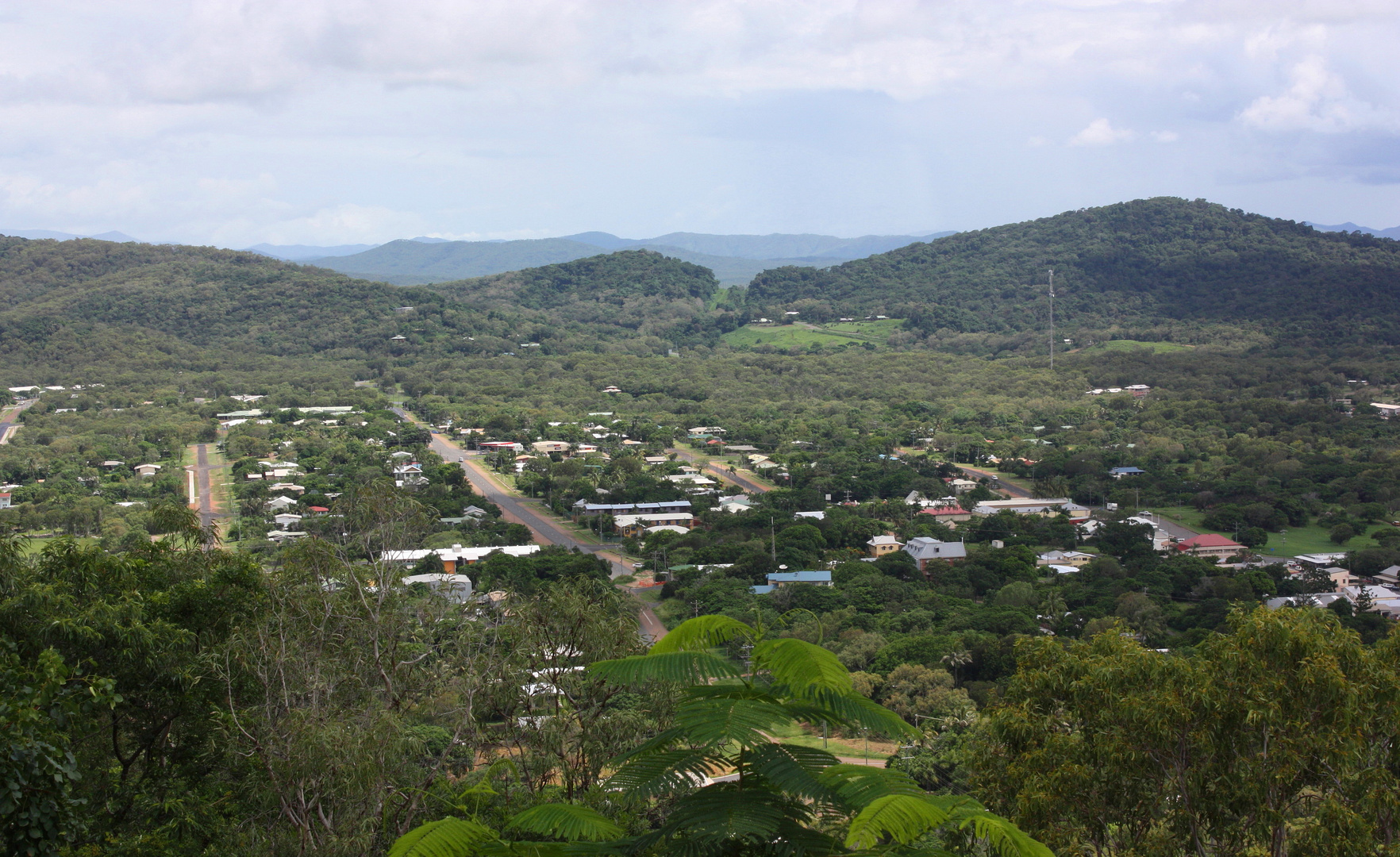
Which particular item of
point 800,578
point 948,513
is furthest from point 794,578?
point 948,513

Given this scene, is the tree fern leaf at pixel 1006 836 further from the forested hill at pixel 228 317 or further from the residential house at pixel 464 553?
the forested hill at pixel 228 317

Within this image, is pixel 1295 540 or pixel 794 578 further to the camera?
pixel 1295 540

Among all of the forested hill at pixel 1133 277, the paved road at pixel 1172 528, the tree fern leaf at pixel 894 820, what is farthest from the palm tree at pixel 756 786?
the forested hill at pixel 1133 277

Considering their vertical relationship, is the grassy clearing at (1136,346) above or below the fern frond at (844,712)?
below

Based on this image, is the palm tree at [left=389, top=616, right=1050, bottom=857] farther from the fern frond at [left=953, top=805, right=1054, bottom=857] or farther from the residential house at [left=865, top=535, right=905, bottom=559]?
the residential house at [left=865, top=535, right=905, bottom=559]

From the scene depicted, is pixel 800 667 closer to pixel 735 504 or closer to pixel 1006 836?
pixel 1006 836

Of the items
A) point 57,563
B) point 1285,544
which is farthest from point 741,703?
point 1285,544

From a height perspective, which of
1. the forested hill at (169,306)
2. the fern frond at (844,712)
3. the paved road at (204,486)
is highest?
the forested hill at (169,306)
